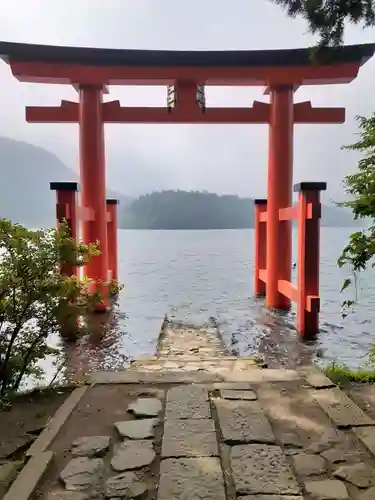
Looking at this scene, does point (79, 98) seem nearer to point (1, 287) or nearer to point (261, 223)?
point (261, 223)

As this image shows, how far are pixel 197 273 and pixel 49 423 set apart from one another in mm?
13419

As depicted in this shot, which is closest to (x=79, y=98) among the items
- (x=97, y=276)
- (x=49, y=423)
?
(x=97, y=276)

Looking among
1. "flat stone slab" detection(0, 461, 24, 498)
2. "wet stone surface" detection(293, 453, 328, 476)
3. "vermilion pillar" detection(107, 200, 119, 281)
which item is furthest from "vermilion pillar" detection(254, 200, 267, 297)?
"flat stone slab" detection(0, 461, 24, 498)

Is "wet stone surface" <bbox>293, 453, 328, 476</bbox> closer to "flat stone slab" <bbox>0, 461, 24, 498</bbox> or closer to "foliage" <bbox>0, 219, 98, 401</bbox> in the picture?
"flat stone slab" <bbox>0, 461, 24, 498</bbox>

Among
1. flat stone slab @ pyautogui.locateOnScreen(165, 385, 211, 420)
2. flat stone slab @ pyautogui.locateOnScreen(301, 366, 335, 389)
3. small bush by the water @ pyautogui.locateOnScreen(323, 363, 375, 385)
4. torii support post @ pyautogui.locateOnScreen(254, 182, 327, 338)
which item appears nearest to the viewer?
flat stone slab @ pyautogui.locateOnScreen(165, 385, 211, 420)

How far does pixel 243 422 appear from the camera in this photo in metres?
2.54

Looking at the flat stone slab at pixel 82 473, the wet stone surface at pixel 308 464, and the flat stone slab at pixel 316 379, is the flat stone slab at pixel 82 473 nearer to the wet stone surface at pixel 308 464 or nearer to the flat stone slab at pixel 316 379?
the wet stone surface at pixel 308 464

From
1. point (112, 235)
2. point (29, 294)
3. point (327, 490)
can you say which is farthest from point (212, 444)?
point (112, 235)

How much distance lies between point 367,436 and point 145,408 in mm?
1311

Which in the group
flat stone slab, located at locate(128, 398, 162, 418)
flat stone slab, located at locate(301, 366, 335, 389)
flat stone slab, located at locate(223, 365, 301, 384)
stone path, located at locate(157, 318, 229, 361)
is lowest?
stone path, located at locate(157, 318, 229, 361)

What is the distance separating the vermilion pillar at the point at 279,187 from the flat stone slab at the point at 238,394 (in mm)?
6430

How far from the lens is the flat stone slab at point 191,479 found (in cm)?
181

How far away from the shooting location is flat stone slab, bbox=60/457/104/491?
75.9 inches

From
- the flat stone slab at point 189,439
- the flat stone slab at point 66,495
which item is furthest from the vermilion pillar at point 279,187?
the flat stone slab at point 66,495
